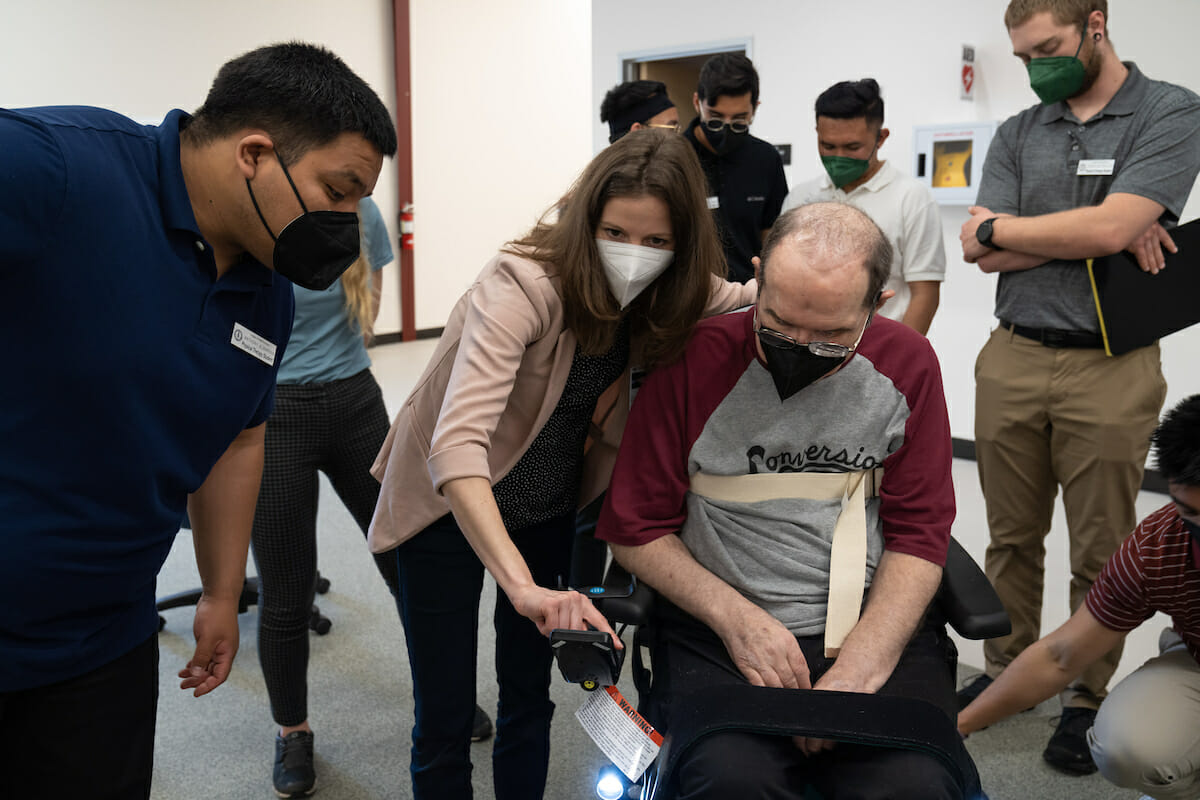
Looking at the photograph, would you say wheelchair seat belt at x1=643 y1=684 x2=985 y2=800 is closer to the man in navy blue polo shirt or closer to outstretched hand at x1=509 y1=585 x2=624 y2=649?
outstretched hand at x1=509 y1=585 x2=624 y2=649

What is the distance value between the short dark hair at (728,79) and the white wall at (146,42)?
2.99 metres

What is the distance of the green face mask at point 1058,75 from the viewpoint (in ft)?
7.18

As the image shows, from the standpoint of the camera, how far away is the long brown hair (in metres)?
1.45

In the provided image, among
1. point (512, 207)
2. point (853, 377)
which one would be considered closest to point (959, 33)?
point (853, 377)

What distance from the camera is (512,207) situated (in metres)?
8.77

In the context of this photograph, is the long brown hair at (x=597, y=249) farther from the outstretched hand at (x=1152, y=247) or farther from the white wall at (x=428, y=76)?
the white wall at (x=428, y=76)

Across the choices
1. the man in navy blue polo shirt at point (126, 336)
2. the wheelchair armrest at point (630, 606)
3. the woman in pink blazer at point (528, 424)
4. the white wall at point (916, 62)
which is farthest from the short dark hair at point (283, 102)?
the white wall at point (916, 62)

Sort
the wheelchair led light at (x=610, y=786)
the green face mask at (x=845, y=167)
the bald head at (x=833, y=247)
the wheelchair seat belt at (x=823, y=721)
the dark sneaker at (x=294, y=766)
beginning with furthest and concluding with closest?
the green face mask at (x=845, y=167)
the dark sneaker at (x=294, y=766)
the bald head at (x=833, y=247)
the wheelchair led light at (x=610, y=786)
the wheelchair seat belt at (x=823, y=721)

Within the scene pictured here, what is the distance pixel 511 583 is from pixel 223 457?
0.49m

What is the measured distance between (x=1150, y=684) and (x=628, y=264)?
1207mm

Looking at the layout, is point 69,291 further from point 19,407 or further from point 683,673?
point 683,673

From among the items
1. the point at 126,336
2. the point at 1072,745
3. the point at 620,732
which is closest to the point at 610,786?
the point at 620,732

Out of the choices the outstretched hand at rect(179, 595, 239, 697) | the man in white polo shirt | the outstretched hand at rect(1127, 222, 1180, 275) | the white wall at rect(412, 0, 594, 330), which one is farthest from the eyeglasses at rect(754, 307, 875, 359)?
the white wall at rect(412, 0, 594, 330)

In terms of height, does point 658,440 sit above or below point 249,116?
below
